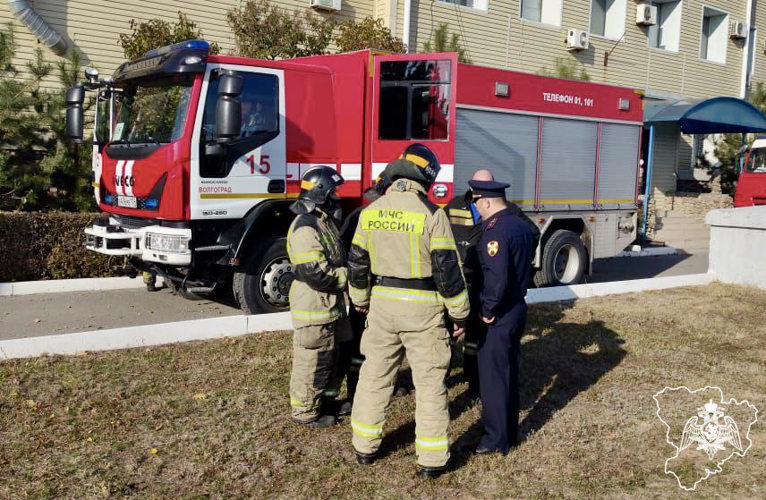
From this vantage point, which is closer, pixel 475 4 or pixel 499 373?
pixel 499 373

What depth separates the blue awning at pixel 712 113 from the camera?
54.6ft

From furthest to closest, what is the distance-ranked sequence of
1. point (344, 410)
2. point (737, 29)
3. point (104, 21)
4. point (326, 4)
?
point (737, 29), point (326, 4), point (104, 21), point (344, 410)

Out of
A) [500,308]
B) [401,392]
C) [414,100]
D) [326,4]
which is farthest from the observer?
[326,4]

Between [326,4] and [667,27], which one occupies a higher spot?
[667,27]

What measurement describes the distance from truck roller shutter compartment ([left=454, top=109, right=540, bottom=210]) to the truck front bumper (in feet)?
10.6

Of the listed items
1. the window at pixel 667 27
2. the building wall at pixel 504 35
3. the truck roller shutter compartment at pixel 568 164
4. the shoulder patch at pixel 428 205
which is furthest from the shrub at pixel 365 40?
the window at pixel 667 27

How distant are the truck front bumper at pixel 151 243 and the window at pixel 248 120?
660 mm

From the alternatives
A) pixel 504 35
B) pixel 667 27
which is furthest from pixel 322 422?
pixel 667 27

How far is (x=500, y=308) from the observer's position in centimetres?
455

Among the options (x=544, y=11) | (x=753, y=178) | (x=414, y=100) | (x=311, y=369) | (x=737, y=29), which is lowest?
(x=311, y=369)

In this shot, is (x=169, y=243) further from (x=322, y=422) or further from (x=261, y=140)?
(x=322, y=422)

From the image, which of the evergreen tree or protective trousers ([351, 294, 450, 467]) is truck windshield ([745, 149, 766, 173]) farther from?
protective trousers ([351, 294, 450, 467])

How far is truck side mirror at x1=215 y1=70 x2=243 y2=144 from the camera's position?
6.48 metres

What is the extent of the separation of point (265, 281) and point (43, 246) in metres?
3.36
